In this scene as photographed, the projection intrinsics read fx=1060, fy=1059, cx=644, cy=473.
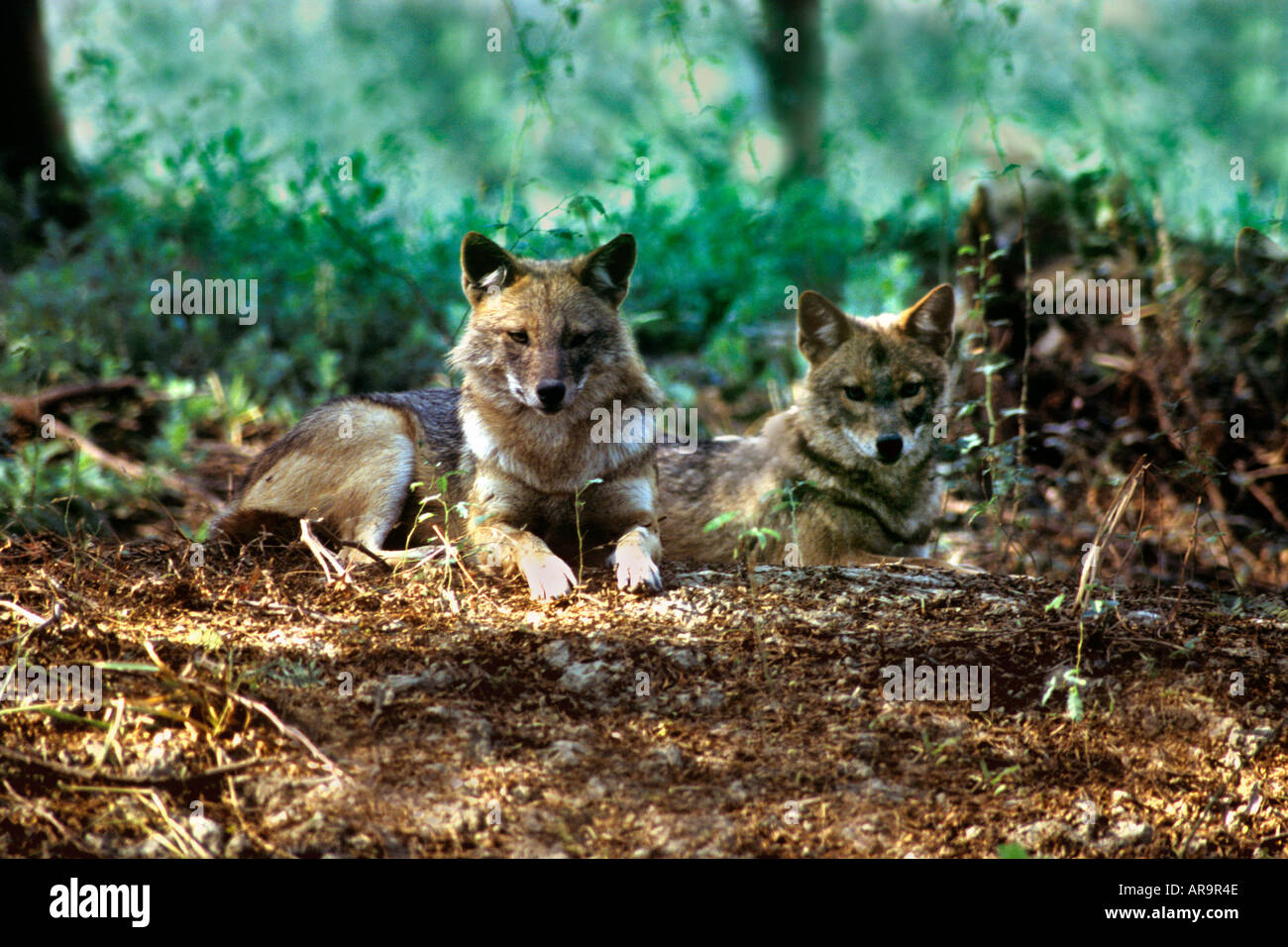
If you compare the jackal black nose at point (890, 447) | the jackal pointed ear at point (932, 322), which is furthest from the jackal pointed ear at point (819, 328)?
the jackal black nose at point (890, 447)

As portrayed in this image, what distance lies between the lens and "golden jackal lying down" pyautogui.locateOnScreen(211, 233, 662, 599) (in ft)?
16.0

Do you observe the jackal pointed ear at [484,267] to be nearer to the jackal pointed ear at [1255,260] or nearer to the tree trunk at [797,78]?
the jackal pointed ear at [1255,260]

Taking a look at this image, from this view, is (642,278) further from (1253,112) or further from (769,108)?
(1253,112)

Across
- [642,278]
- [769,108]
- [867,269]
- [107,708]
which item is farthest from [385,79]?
[107,708]

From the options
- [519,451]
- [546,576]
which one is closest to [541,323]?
[519,451]

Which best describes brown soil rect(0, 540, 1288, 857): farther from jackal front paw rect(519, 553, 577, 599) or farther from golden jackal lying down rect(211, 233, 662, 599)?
golden jackal lying down rect(211, 233, 662, 599)

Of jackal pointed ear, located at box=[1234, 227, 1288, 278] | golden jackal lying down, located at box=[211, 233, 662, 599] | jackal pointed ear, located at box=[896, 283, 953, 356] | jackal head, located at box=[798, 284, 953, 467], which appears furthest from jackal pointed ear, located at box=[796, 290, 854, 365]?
jackal pointed ear, located at box=[1234, 227, 1288, 278]

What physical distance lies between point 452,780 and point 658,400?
8.66ft

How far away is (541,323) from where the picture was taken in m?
4.89

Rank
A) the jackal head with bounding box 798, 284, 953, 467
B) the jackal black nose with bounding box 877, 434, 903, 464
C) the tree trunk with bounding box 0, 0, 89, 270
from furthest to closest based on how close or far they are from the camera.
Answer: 1. the tree trunk with bounding box 0, 0, 89, 270
2. the jackal head with bounding box 798, 284, 953, 467
3. the jackal black nose with bounding box 877, 434, 903, 464

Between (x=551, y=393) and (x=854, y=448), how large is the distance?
1843mm

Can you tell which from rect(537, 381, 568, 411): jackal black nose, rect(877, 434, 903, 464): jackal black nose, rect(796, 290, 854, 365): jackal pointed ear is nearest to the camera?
rect(537, 381, 568, 411): jackal black nose

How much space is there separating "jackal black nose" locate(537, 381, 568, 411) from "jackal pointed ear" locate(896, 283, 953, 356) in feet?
6.83
